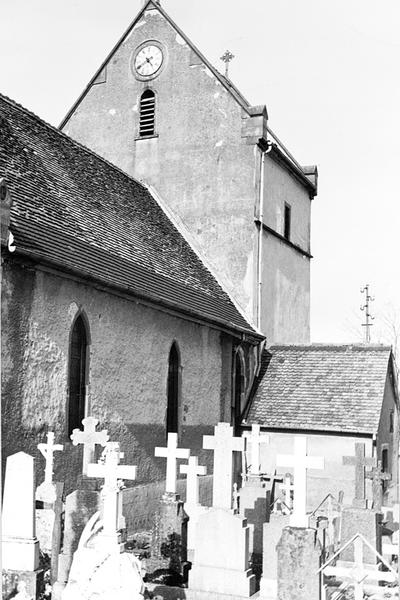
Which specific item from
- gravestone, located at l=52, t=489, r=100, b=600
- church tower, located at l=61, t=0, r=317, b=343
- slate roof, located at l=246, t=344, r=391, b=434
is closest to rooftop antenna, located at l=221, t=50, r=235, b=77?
church tower, located at l=61, t=0, r=317, b=343

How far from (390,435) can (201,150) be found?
9924 mm

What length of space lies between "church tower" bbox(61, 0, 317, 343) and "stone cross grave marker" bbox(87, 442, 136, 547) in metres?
13.4

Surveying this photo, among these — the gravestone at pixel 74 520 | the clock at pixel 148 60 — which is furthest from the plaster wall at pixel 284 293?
the gravestone at pixel 74 520

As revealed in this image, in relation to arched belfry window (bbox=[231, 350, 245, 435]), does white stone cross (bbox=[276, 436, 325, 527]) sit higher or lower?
lower

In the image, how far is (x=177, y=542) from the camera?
A: 11172mm

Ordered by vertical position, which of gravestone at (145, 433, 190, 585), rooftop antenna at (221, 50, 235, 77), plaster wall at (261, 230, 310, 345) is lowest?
gravestone at (145, 433, 190, 585)

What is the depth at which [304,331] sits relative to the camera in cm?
2578

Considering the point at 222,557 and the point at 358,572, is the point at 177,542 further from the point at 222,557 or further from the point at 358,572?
the point at 358,572

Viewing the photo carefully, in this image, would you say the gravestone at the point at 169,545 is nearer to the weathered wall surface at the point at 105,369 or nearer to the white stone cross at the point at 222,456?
the white stone cross at the point at 222,456

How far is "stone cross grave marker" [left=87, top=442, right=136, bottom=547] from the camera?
296 inches

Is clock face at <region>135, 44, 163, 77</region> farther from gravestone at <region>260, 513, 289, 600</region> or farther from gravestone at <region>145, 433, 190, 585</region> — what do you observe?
gravestone at <region>260, 513, 289, 600</region>

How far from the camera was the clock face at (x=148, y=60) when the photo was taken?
22984mm

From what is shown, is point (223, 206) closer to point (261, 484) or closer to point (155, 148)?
point (155, 148)

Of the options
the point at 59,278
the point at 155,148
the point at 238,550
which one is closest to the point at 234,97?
the point at 155,148
